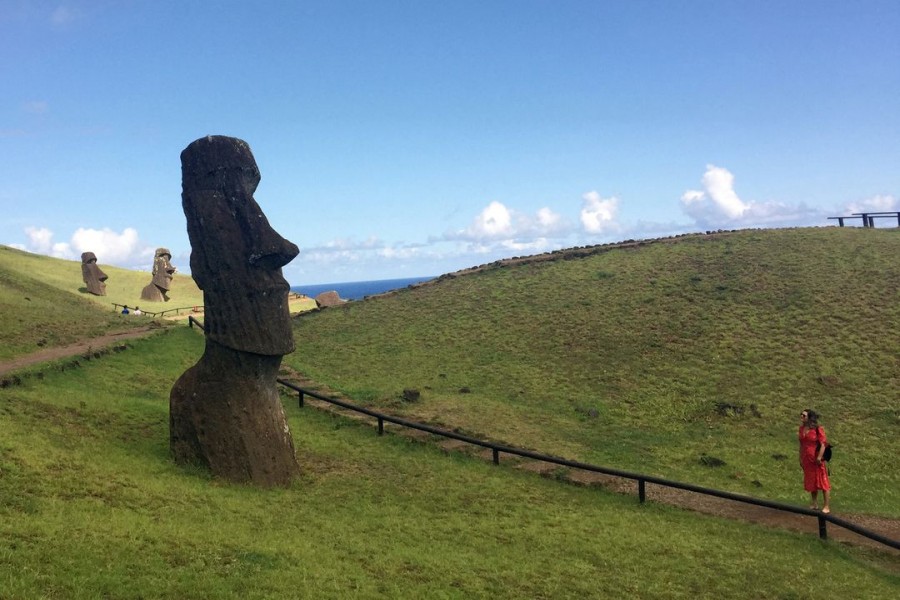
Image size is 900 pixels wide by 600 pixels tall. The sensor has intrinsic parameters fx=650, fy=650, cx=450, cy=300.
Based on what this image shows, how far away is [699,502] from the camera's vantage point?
1471 centimetres

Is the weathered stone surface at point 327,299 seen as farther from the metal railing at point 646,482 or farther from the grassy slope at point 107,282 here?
the metal railing at point 646,482

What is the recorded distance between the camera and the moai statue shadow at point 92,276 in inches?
2084

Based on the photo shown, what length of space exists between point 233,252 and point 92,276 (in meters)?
47.1

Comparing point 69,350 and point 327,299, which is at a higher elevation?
point 327,299

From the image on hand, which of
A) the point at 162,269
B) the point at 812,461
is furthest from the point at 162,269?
the point at 812,461

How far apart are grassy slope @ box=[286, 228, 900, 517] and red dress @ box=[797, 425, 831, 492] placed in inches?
98.0

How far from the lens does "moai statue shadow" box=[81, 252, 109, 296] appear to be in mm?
52938

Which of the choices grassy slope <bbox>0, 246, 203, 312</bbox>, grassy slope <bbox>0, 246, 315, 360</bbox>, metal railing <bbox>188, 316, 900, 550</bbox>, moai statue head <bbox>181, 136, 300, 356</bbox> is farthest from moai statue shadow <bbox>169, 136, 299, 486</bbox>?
grassy slope <bbox>0, 246, 203, 312</bbox>

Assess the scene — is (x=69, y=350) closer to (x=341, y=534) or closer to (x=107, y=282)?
(x=341, y=534)

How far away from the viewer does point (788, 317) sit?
27922mm

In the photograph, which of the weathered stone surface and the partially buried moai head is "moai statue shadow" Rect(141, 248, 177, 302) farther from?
the weathered stone surface

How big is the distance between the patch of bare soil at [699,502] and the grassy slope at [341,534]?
19.8 inches

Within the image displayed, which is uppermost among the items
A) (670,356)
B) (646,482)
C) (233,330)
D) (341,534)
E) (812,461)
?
(233,330)

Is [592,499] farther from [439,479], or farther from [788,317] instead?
[788,317]
